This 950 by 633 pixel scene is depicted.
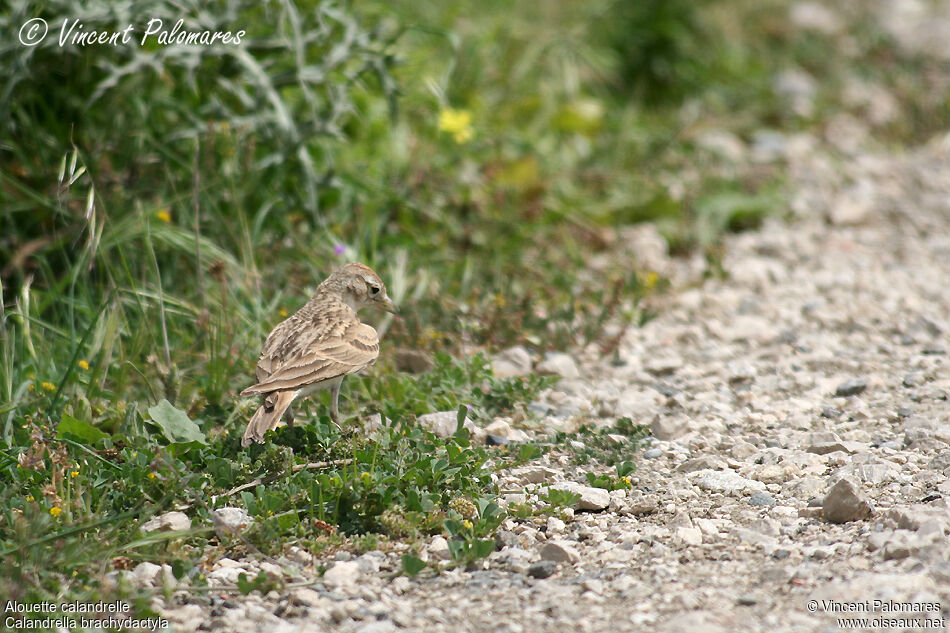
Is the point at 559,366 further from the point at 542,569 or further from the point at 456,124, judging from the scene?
the point at 456,124

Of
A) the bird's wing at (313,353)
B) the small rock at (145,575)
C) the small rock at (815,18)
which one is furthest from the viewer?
the small rock at (815,18)

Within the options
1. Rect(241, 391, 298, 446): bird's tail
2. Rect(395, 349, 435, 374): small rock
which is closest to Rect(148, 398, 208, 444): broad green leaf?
Rect(241, 391, 298, 446): bird's tail

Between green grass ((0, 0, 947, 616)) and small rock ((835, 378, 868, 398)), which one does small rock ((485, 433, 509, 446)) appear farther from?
small rock ((835, 378, 868, 398))

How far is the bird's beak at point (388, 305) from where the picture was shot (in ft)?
17.5

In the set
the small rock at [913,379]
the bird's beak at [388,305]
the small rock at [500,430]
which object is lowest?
the small rock at [500,430]

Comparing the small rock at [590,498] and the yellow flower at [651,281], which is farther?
the yellow flower at [651,281]

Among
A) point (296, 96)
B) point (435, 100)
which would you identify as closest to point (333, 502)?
point (296, 96)

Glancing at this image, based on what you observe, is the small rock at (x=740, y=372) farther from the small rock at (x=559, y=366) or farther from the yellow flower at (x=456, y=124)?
the yellow flower at (x=456, y=124)

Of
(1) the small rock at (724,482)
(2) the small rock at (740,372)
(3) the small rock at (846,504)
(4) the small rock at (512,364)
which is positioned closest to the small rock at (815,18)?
(2) the small rock at (740,372)

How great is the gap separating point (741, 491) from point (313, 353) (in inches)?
74.6

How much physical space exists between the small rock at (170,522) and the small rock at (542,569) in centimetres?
129

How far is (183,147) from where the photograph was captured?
6.09m

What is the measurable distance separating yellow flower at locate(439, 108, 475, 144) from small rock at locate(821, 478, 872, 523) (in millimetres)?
3817

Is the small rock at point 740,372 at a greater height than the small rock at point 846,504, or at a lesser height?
lesser
